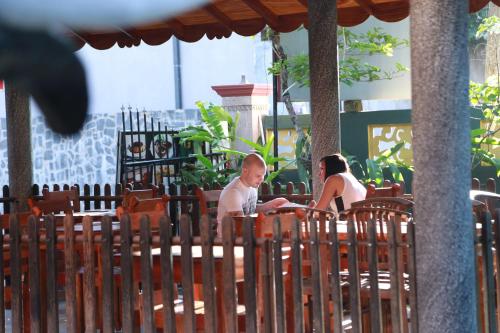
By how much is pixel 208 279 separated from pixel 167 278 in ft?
0.87

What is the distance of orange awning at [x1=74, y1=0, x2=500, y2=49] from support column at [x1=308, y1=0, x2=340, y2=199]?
1080 mm

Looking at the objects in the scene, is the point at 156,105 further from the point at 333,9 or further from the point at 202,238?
the point at 202,238

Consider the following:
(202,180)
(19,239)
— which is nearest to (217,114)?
(202,180)

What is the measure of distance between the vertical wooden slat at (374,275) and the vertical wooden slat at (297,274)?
38 centimetres

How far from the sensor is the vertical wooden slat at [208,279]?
213 inches

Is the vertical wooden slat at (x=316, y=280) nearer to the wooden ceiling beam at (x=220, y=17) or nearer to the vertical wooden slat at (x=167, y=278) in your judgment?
the vertical wooden slat at (x=167, y=278)

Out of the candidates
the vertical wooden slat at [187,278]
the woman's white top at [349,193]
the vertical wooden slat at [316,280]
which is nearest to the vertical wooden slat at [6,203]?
the woman's white top at [349,193]

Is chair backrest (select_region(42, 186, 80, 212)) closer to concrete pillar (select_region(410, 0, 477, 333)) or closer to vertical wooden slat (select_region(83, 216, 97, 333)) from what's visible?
vertical wooden slat (select_region(83, 216, 97, 333))

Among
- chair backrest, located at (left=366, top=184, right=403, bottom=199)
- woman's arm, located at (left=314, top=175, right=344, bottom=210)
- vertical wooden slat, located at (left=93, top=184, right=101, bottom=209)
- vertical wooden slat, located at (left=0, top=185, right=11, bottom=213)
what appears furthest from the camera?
vertical wooden slat, located at (left=0, top=185, right=11, bottom=213)

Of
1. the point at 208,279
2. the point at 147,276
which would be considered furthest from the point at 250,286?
the point at 147,276

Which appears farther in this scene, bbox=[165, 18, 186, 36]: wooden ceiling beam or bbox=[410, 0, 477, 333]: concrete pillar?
bbox=[165, 18, 186, 36]: wooden ceiling beam

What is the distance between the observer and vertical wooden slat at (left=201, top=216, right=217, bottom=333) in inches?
213

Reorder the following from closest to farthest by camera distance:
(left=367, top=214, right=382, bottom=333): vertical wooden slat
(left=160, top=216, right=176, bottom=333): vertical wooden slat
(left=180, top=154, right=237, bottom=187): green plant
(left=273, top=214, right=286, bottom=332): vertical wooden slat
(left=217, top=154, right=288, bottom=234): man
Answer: (left=367, top=214, right=382, bottom=333): vertical wooden slat, (left=273, top=214, right=286, bottom=332): vertical wooden slat, (left=160, top=216, right=176, bottom=333): vertical wooden slat, (left=217, top=154, right=288, bottom=234): man, (left=180, top=154, right=237, bottom=187): green plant

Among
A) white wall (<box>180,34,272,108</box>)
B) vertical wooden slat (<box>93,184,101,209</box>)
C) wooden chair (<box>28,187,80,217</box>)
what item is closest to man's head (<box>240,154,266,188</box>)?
wooden chair (<box>28,187,80,217</box>)
